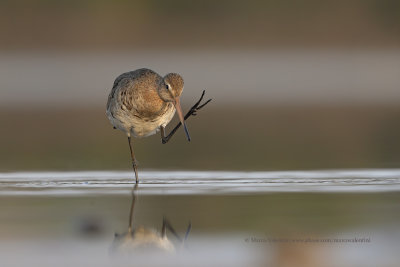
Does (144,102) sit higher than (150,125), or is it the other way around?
(144,102)

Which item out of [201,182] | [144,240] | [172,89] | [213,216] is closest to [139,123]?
[172,89]

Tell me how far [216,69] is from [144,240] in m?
16.8

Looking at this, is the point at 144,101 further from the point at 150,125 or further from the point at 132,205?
the point at 132,205

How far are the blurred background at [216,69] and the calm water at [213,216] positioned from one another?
2.98m

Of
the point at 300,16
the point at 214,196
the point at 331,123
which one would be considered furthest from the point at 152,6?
the point at 214,196

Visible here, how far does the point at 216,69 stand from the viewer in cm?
2339

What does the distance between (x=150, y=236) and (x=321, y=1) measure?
1999 cm

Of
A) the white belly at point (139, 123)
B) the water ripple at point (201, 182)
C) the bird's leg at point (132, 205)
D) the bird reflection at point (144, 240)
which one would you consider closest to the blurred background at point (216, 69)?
the white belly at point (139, 123)

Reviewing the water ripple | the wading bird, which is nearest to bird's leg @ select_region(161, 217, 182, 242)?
the water ripple

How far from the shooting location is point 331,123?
15609mm

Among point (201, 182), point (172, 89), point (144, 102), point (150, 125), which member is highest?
point (172, 89)

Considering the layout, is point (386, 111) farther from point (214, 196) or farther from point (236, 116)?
point (214, 196)

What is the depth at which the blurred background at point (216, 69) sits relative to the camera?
1402 centimetres

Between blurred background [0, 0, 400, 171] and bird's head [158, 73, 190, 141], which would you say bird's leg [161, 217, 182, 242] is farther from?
blurred background [0, 0, 400, 171]
